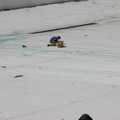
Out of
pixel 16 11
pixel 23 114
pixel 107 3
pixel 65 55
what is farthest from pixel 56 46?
pixel 107 3

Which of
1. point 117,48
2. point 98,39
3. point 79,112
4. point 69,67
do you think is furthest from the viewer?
point 98,39

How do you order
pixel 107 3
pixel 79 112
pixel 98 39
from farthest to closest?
pixel 107 3, pixel 98 39, pixel 79 112

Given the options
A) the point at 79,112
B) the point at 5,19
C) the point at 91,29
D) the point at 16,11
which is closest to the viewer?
the point at 79,112

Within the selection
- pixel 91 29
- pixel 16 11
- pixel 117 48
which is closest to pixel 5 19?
pixel 16 11

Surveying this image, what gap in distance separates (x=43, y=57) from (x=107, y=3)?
591 inches

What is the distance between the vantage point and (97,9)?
25.4m

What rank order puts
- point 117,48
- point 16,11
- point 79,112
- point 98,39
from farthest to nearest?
1. point 16,11
2. point 98,39
3. point 117,48
4. point 79,112

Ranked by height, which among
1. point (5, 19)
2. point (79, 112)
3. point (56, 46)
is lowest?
point (79, 112)

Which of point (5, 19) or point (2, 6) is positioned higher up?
point (2, 6)

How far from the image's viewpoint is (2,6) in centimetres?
2531

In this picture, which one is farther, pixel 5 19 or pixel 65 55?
pixel 5 19

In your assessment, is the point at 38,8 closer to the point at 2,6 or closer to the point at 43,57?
the point at 2,6

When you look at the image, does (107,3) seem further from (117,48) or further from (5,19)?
(117,48)

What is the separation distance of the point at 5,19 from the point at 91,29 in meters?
4.94
